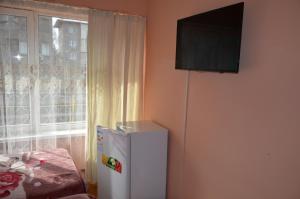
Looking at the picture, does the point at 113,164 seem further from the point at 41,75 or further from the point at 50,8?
the point at 50,8

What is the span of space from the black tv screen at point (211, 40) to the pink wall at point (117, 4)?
956 mm

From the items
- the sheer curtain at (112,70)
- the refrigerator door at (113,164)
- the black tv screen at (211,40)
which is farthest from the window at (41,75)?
the black tv screen at (211,40)

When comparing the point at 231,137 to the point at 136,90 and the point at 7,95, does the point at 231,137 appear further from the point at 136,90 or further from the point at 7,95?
the point at 7,95

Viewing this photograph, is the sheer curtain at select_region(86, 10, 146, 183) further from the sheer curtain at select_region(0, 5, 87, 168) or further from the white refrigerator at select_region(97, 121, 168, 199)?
the white refrigerator at select_region(97, 121, 168, 199)

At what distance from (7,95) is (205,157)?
2.19 m

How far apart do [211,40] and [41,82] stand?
6.45 ft

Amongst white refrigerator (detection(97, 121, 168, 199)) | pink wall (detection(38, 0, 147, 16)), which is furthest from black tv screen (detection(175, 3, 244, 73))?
pink wall (detection(38, 0, 147, 16))

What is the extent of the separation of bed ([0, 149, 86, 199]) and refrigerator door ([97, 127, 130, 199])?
0.36 m

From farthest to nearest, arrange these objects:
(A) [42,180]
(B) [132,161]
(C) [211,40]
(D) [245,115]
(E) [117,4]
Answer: (E) [117,4] < (B) [132,161] < (A) [42,180] < (C) [211,40] < (D) [245,115]

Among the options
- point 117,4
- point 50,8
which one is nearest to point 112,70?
point 117,4

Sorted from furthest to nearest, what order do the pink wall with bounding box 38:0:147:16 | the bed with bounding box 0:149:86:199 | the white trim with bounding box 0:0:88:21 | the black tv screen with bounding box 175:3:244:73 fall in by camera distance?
the pink wall with bounding box 38:0:147:16
the white trim with bounding box 0:0:88:21
the bed with bounding box 0:149:86:199
the black tv screen with bounding box 175:3:244:73

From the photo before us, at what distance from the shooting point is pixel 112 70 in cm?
291

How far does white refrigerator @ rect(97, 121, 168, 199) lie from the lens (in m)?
2.32

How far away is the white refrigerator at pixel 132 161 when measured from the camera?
2.32m
